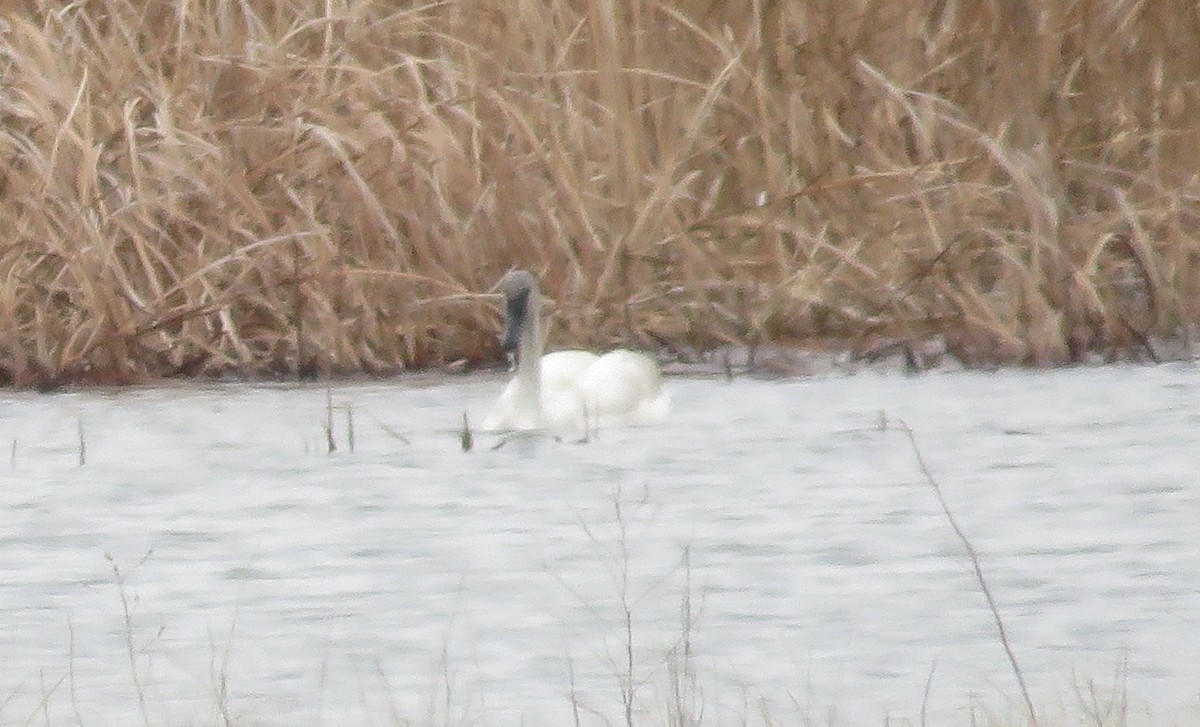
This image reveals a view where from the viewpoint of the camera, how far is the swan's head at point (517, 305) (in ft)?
25.7

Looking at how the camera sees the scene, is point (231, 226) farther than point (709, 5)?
No

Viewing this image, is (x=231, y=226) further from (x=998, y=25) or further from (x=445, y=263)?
(x=998, y=25)

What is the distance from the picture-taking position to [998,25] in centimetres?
881

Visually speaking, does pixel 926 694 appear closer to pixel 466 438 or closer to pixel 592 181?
pixel 466 438

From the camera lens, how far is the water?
4.20 metres

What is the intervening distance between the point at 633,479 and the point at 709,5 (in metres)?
2.63

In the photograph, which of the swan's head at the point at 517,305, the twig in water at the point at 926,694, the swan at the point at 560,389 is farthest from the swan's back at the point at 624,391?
the twig in water at the point at 926,694

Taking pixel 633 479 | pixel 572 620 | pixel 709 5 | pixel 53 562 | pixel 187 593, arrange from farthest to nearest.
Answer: pixel 709 5, pixel 633 479, pixel 53 562, pixel 187 593, pixel 572 620

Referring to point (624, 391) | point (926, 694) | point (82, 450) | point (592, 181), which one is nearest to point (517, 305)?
point (624, 391)

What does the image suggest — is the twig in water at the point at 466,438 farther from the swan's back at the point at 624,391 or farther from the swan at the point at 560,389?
the swan's back at the point at 624,391

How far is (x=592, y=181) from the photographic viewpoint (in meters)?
8.55

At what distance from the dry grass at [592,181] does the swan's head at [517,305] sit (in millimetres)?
418

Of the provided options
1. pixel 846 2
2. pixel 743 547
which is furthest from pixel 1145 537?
pixel 846 2

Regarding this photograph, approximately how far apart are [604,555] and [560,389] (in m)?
2.64
